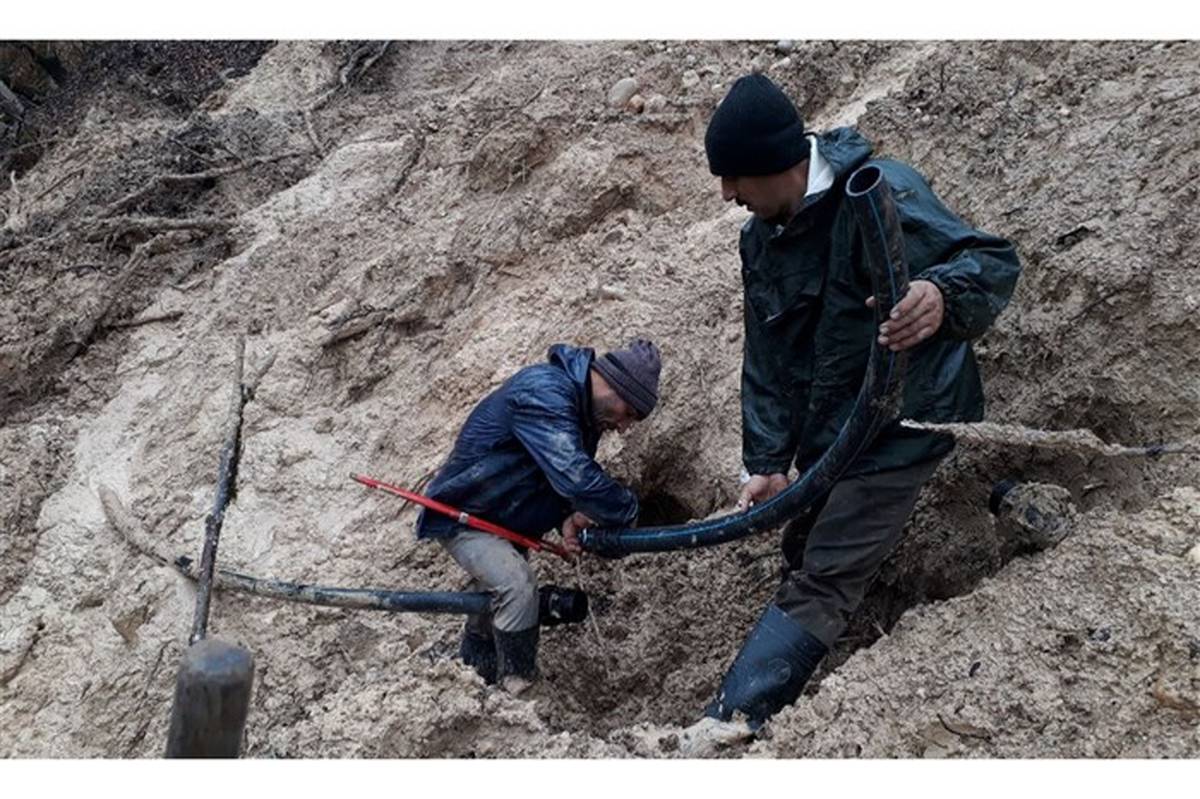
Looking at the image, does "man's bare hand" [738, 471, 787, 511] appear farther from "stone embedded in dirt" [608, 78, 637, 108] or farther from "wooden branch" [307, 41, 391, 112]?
"wooden branch" [307, 41, 391, 112]

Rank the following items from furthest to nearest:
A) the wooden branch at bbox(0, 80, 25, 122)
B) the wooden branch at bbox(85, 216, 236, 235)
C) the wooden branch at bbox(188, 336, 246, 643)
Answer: the wooden branch at bbox(0, 80, 25, 122) < the wooden branch at bbox(85, 216, 236, 235) < the wooden branch at bbox(188, 336, 246, 643)

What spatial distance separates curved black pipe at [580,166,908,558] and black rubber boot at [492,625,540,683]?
349 millimetres

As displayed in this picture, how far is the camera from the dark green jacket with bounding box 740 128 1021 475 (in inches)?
114

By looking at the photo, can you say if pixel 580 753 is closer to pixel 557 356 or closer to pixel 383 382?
pixel 557 356

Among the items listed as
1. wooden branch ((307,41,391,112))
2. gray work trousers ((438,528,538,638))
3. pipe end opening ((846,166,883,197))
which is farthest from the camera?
wooden branch ((307,41,391,112))

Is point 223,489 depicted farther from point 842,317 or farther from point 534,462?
point 842,317

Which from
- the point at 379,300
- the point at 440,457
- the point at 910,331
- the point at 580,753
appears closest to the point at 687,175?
the point at 379,300

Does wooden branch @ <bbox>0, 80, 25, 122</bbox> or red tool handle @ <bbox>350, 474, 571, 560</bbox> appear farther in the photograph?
wooden branch @ <bbox>0, 80, 25, 122</bbox>

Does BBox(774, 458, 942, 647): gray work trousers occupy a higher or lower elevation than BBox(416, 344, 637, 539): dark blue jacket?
lower

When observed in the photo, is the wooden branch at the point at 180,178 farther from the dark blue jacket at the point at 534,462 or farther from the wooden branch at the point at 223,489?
the dark blue jacket at the point at 534,462

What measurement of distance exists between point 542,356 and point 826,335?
184 cm

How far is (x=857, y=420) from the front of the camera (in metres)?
3.00

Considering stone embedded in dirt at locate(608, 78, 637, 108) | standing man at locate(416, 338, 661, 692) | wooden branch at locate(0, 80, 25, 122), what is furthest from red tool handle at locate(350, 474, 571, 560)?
wooden branch at locate(0, 80, 25, 122)

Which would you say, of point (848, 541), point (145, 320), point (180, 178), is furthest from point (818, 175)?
point (180, 178)
